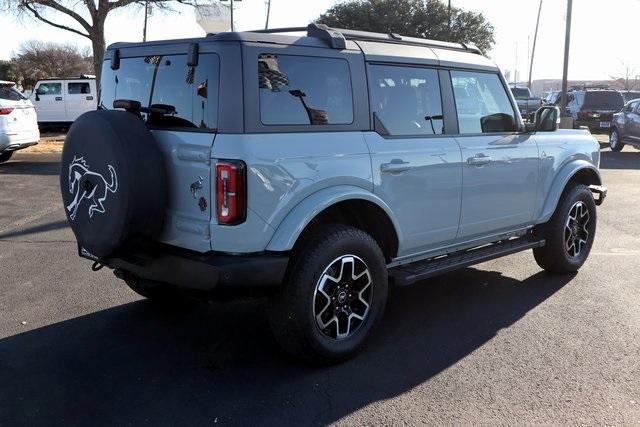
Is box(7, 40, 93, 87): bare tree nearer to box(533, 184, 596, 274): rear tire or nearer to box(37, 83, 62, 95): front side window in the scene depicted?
box(37, 83, 62, 95): front side window

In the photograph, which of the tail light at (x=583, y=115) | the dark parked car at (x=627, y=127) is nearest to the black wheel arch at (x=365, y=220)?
the dark parked car at (x=627, y=127)

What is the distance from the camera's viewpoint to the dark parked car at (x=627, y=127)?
1719 centimetres

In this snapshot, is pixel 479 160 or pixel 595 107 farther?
pixel 595 107

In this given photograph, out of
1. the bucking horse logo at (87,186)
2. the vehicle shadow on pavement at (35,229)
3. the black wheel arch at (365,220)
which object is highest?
the bucking horse logo at (87,186)

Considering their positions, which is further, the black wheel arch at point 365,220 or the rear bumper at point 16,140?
the rear bumper at point 16,140

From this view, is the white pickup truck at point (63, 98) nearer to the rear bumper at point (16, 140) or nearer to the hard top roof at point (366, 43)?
the rear bumper at point (16, 140)

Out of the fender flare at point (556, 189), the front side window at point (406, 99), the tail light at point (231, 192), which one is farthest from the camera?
the fender flare at point (556, 189)

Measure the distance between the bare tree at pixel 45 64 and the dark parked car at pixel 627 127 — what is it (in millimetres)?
37231

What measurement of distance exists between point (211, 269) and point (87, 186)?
973mm

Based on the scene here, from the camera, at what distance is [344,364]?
3861 mm

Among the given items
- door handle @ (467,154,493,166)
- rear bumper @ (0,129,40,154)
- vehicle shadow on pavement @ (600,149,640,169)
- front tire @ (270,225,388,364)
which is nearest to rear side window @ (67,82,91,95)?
rear bumper @ (0,129,40,154)

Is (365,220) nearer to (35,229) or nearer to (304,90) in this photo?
(304,90)

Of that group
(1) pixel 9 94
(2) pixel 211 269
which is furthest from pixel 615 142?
(2) pixel 211 269

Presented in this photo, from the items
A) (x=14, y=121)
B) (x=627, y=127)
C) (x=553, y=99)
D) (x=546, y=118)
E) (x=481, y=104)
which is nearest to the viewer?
(x=481, y=104)
